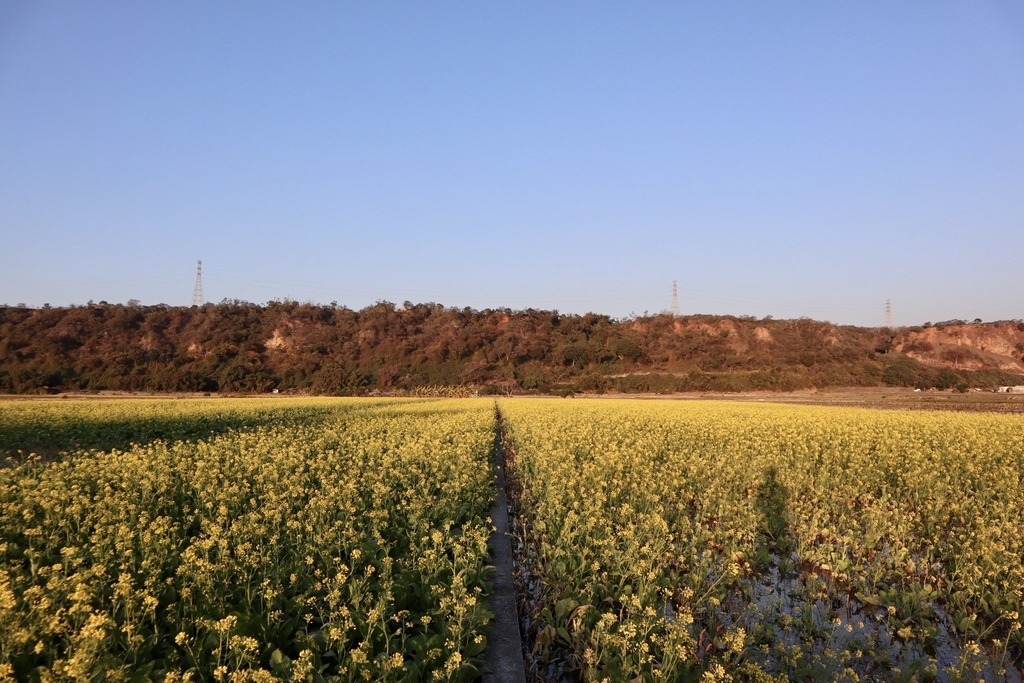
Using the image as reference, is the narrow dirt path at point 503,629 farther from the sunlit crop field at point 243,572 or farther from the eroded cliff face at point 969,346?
the eroded cliff face at point 969,346

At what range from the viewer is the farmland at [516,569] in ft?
12.5

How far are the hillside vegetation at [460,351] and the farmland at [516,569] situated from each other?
58362 millimetres

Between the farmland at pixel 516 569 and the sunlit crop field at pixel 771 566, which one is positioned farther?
the sunlit crop field at pixel 771 566

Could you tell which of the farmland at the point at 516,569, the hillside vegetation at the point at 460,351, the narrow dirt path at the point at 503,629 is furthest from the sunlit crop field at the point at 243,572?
the hillside vegetation at the point at 460,351

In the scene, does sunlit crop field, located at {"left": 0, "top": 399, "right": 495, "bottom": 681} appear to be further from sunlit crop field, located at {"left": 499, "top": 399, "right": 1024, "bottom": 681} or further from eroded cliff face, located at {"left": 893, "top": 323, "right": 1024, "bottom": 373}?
eroded cliff face, located at {"left": 893, "top": 323, "right": 1024, "bottom": 373}

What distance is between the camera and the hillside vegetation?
6812 centimetres

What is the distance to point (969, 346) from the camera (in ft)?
292

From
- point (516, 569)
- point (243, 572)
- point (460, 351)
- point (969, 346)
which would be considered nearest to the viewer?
point (243, 572)

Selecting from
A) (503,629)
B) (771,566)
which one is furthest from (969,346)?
(503,629)

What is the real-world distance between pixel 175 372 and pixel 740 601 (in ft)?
243

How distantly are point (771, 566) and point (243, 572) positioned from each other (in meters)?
6.16

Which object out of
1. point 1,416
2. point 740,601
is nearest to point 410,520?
point 740,601

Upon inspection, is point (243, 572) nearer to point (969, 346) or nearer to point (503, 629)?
point (503, 629)

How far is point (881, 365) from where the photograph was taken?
76.1 m
